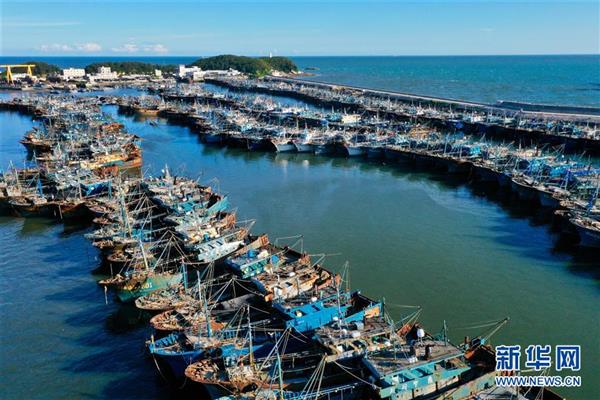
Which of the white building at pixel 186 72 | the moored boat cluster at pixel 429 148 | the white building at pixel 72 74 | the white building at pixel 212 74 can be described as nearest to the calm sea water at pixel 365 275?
the moored boat cluster at pixel 429 148

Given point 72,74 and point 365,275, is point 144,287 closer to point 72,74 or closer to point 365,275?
point 365,275

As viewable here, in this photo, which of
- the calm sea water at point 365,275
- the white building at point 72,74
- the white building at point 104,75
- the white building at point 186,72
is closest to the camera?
the calm sea water at point 365,275

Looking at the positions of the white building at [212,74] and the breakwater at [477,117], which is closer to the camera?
the breakwater at [477,117]

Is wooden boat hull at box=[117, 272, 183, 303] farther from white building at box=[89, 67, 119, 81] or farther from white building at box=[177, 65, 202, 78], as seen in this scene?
white building at box=[177, 65, 202, 78]

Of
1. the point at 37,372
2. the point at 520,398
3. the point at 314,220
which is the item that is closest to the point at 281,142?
the point at 314,220

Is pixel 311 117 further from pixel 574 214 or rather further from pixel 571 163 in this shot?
pixel 574 214

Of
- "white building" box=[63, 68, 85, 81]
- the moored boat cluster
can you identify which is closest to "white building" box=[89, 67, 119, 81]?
"white building" box=[63, 68, 85, 81]

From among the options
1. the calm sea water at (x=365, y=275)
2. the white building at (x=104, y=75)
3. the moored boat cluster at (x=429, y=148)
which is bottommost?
the calm sea water at (x=365, y=275)

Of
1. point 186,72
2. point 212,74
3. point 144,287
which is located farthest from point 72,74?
point 144,287

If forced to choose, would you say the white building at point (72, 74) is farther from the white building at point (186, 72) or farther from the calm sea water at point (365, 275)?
the calm sea water at point (365, 275)
